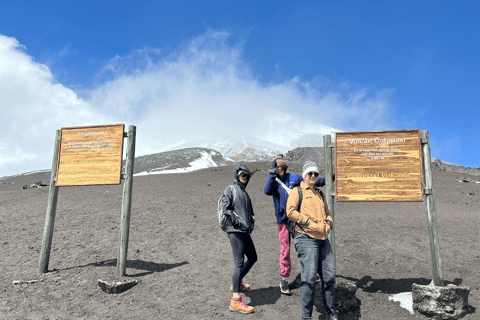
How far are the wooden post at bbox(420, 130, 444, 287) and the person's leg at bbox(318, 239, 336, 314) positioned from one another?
7.49ft

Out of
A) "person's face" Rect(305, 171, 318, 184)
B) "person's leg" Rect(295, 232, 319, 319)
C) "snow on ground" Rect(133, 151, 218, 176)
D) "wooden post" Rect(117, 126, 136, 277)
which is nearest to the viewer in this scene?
"person's leg" Rect(295, 232, 319, 319)

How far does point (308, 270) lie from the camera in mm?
3754

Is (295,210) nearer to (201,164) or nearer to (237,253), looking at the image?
(237,253)

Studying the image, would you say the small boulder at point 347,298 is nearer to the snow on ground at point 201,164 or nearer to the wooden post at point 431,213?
the wooden post at point 431,213

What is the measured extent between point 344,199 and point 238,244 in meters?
2.13

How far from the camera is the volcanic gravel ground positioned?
482cm

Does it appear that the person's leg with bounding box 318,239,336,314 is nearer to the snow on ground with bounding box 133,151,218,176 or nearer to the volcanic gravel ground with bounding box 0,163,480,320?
the volcanic gravel ground with bounding box 0,163,480,320

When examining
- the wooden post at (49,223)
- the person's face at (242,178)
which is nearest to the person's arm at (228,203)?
the person's face at (242,178)

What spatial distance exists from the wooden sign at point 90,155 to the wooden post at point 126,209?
20cm

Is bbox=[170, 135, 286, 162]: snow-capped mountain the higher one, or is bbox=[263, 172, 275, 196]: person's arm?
bbox=[170, 135, 286, 162]: snow-capped mountain

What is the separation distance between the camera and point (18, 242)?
8344 millimetres

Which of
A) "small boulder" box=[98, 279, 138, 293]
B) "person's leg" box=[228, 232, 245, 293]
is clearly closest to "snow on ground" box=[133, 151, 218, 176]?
"small boulder" box=[98, 279, 138, 293]

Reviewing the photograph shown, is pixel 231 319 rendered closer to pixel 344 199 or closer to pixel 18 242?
pixel 344 199

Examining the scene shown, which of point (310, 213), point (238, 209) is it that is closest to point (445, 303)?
point (310, 213)
